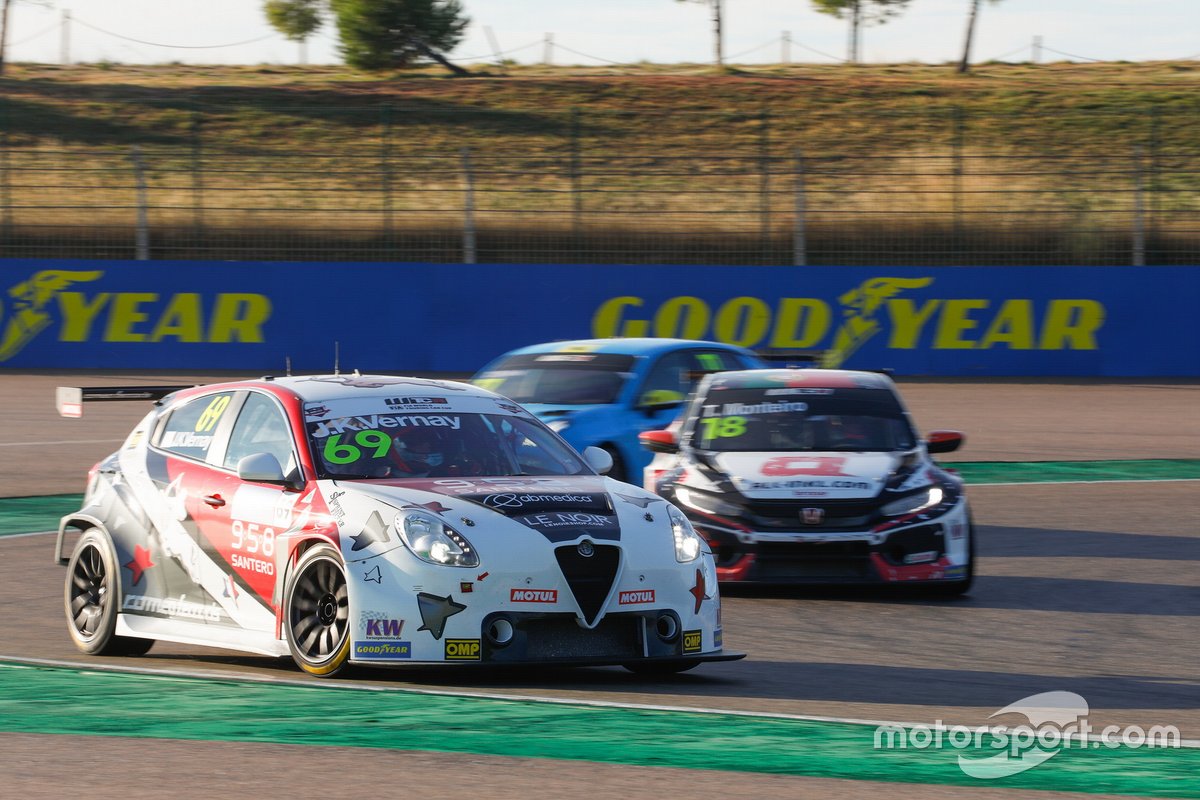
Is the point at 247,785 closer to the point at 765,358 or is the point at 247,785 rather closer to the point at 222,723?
the point at 222,723

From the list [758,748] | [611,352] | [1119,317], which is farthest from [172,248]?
[758,748]

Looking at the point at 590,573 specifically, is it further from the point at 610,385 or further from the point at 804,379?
the point at 610,385

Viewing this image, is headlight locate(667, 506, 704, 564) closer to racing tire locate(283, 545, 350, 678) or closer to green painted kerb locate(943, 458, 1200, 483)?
racing tire locate(283, 545, 350, 678)

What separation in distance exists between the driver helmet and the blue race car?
523 centimetres

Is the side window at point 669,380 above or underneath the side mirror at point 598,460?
underneath

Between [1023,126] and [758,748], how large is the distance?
4002cm

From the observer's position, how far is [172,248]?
32594 millimetres

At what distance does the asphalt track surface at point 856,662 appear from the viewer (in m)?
5.73

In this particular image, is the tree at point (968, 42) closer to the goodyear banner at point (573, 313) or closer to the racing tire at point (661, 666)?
the goodyear banner at point (573, 313)

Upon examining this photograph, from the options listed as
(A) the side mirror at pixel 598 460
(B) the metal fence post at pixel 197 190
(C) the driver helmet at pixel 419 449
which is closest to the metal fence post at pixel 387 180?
(B) the metal fence post at pixel 197 190

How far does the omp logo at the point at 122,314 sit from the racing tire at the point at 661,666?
22327mm

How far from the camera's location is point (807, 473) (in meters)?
10.8

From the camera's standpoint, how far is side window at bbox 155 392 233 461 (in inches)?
334

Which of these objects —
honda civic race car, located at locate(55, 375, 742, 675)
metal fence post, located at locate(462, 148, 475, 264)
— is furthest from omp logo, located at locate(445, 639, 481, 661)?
metal fence post, located at locate(462, 148, 475, 264)
